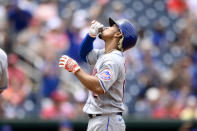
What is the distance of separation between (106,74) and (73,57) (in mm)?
5117

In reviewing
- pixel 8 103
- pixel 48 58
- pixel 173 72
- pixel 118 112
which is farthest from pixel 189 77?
pixel 118 112

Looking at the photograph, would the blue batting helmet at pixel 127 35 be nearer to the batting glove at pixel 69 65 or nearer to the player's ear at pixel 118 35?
the player's ear at pixel 118 35

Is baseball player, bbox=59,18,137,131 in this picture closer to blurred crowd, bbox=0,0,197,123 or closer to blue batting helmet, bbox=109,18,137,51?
blue batting helmet, bbox=109,18,137,51

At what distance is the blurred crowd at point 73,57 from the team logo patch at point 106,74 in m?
3.56

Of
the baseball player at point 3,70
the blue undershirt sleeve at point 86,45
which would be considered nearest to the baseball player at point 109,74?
the blue undershirt sleeve at point 86,45

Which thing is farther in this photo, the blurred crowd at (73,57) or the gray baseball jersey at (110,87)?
the blurred crowd at (73,57)

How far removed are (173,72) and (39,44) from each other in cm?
284

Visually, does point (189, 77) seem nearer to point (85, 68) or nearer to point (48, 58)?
point (85, 68)

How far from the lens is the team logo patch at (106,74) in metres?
4.67

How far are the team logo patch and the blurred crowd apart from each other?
356cm

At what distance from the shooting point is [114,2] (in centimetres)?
1205

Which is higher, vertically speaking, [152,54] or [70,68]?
[152,54]

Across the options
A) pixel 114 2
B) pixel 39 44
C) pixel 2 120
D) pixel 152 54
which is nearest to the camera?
pixel 2 120

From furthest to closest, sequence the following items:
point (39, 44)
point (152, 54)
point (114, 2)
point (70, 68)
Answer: point (114, 2), point (152, 54), point (39, 44), point (70, 68)
